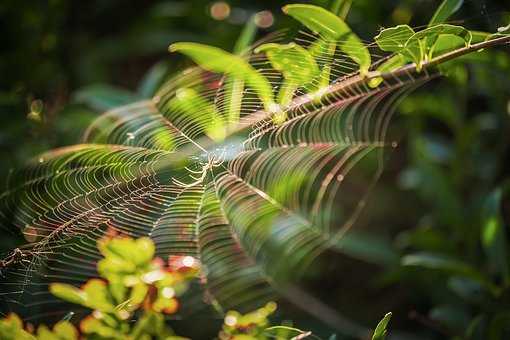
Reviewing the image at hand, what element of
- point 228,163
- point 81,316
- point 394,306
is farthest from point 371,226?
point 81,316

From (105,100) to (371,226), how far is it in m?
0.84

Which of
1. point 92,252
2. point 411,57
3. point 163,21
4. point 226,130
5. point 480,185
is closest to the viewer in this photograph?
point 411,57

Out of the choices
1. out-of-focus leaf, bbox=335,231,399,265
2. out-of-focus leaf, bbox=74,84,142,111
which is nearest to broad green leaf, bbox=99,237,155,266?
out-of-focus leaf, bbox=74,84,142,111

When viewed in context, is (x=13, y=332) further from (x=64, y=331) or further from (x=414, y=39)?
(x=414, y=39)

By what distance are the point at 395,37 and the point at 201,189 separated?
0.41 m

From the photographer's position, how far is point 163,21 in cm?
159

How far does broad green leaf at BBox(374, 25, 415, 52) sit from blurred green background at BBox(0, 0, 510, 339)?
434 mm

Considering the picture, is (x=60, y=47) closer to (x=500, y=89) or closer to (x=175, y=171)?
(x=175, y=171)

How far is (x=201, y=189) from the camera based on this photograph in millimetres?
934

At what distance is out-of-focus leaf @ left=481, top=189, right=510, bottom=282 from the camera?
1.08 m

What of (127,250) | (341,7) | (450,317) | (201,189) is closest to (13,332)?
(127,250)

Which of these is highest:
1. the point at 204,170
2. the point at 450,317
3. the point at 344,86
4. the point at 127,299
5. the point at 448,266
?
the point at 344,86

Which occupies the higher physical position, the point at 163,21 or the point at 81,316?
the point at 163,21

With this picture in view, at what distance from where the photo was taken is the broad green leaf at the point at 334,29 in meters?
0.73
